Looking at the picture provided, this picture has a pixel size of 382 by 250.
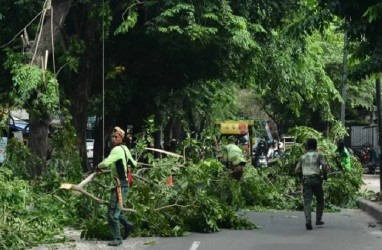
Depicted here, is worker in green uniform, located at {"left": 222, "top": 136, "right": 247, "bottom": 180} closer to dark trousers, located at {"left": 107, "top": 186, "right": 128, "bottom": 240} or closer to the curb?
the curb

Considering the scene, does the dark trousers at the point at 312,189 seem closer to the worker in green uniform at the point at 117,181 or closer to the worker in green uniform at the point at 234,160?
the worker in green uniform at the point at 234,160

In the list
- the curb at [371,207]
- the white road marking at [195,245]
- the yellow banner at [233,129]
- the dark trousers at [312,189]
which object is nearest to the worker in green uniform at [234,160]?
the curb at [371,207]

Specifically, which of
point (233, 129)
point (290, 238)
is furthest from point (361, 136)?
point (290, 238)

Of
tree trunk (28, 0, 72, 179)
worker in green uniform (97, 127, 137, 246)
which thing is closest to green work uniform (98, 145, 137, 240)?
worker in green uniform (97, 127, 137, 246)

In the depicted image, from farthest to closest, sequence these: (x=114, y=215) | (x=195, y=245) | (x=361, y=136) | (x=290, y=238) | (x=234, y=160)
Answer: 1. (x=361, y=136)
2. (x=234, y=160)
3. (x=290, y=238)
4. (x=195, y=245)
5. (x=114, y=215)

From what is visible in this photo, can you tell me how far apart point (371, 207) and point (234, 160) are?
142 inches

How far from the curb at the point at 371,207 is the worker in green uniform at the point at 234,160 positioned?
3289 mm

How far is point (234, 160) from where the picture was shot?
18.5m

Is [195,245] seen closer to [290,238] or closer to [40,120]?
[290,238]

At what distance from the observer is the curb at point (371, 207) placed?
16423 mm

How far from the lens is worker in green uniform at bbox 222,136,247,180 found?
59.9 ft

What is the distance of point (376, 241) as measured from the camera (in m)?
12.3

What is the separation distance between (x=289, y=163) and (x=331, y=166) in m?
1.27

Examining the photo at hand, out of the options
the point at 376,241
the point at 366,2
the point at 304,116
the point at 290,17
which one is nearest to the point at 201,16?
the point at 290,17
